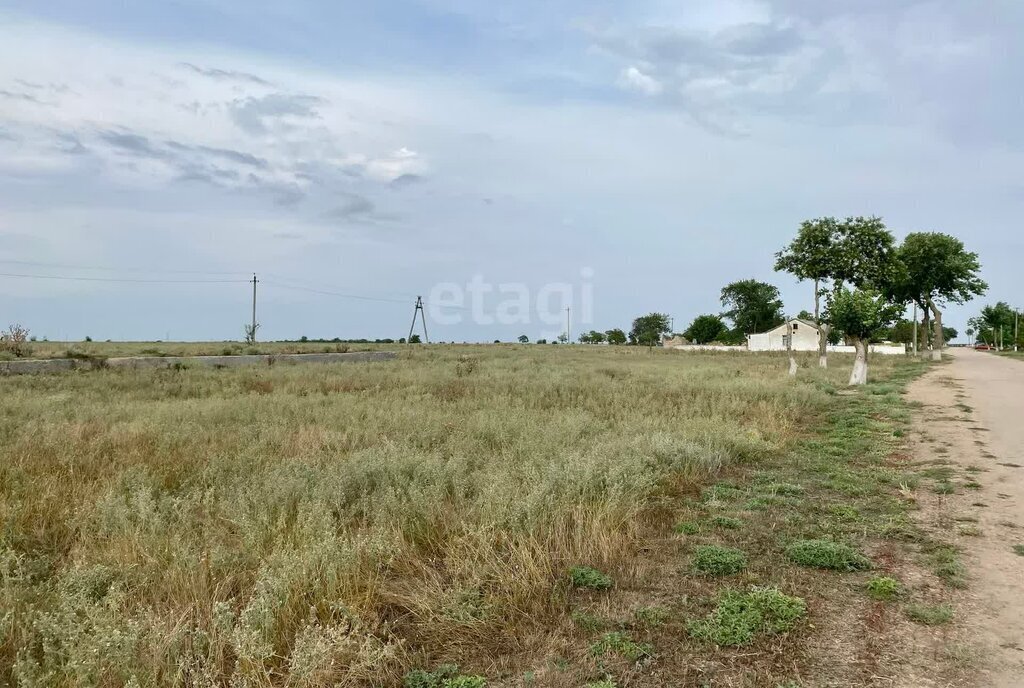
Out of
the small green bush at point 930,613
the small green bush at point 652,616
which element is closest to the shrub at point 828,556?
the small green bush at point 930,613

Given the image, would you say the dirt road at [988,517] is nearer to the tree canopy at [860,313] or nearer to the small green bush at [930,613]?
the small green bush at [930,613]

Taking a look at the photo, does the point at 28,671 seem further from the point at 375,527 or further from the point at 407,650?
the point at 375,527

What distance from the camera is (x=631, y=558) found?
5.02 meters

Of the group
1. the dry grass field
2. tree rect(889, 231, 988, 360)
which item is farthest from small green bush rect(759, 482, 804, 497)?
tree rect(889, 231, 988, 360)

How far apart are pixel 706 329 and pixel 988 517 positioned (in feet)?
435

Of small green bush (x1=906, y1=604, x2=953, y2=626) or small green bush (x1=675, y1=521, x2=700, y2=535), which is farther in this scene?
small green bush (x1=675, y1=521, x2=700, y2=535)

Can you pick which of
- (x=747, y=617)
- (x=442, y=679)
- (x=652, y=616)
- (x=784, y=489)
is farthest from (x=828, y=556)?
(x=442, y=679)

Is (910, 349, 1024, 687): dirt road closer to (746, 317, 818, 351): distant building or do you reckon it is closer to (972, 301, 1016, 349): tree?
(746, 317, 818, 351): distant building

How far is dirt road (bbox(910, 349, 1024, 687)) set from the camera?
3738mm

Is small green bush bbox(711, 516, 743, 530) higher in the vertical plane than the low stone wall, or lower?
lower

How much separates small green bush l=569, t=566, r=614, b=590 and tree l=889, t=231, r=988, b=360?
54.1 meters

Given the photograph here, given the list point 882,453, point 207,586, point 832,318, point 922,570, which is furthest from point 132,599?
point 832,318

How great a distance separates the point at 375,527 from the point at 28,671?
2634mm

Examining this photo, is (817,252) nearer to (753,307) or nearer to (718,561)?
(718,561)
